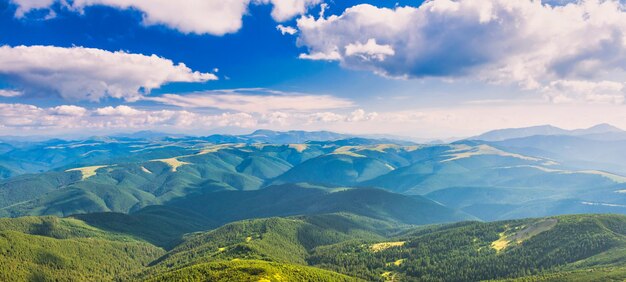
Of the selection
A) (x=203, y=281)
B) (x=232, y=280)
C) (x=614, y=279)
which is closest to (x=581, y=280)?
(x=614, y=279)

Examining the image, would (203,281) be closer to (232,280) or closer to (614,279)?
(232,280)

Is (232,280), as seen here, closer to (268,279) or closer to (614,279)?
(268,279)

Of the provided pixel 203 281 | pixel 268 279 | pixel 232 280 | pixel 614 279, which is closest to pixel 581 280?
pixel 614 279

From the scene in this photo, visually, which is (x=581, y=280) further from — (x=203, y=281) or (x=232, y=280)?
(x=203, y=281)

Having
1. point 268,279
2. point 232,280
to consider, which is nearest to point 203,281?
point 232,280

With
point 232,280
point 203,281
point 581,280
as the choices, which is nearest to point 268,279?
point 232,280

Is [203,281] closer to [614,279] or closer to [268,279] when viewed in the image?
[268,279]
